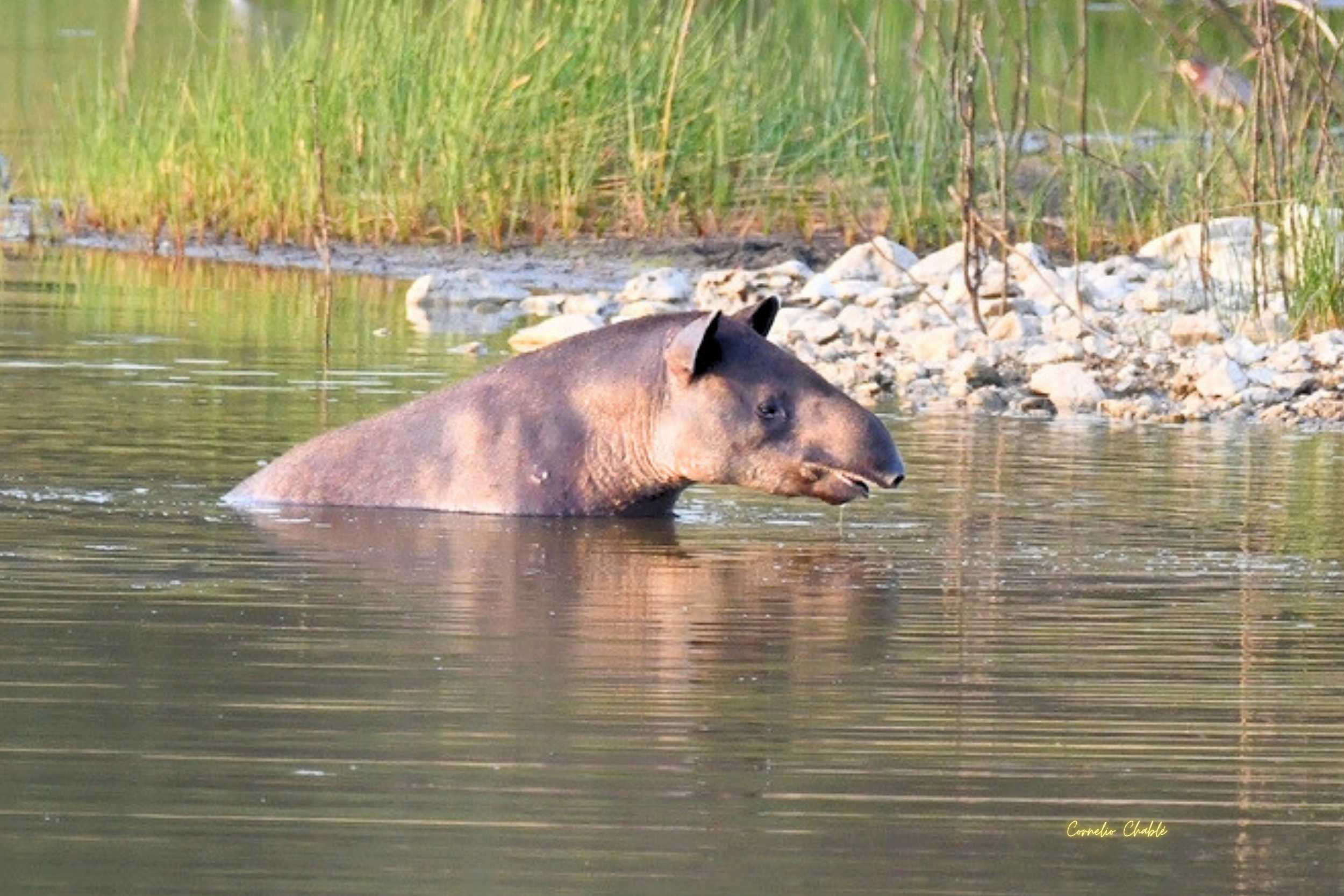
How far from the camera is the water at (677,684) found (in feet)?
14.4

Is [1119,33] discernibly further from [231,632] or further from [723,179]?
[231,632]

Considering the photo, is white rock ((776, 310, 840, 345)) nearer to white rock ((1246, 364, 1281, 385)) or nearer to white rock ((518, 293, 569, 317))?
white rock ((518, 293, 569, 317))

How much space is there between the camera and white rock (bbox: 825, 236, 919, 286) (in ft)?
51.1

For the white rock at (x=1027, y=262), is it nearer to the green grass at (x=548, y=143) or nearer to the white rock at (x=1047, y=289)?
the white rock at (x=1047, y=289)

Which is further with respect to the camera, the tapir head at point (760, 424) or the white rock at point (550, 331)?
the white rock at point (550, 331)

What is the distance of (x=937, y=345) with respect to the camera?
13.1m

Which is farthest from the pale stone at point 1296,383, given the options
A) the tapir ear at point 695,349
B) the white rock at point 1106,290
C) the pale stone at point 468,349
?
the tapir ear at point 695,349

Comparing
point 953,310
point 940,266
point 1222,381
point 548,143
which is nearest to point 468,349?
point 953,310

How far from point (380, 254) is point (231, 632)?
1173 cm

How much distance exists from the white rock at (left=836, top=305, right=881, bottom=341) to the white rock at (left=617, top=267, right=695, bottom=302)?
1.28m

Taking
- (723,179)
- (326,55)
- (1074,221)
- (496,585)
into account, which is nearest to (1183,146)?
(1074,221)

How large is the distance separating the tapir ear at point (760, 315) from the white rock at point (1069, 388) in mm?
3657

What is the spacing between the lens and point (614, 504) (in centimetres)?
859

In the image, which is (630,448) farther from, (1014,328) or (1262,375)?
(1014,328)
